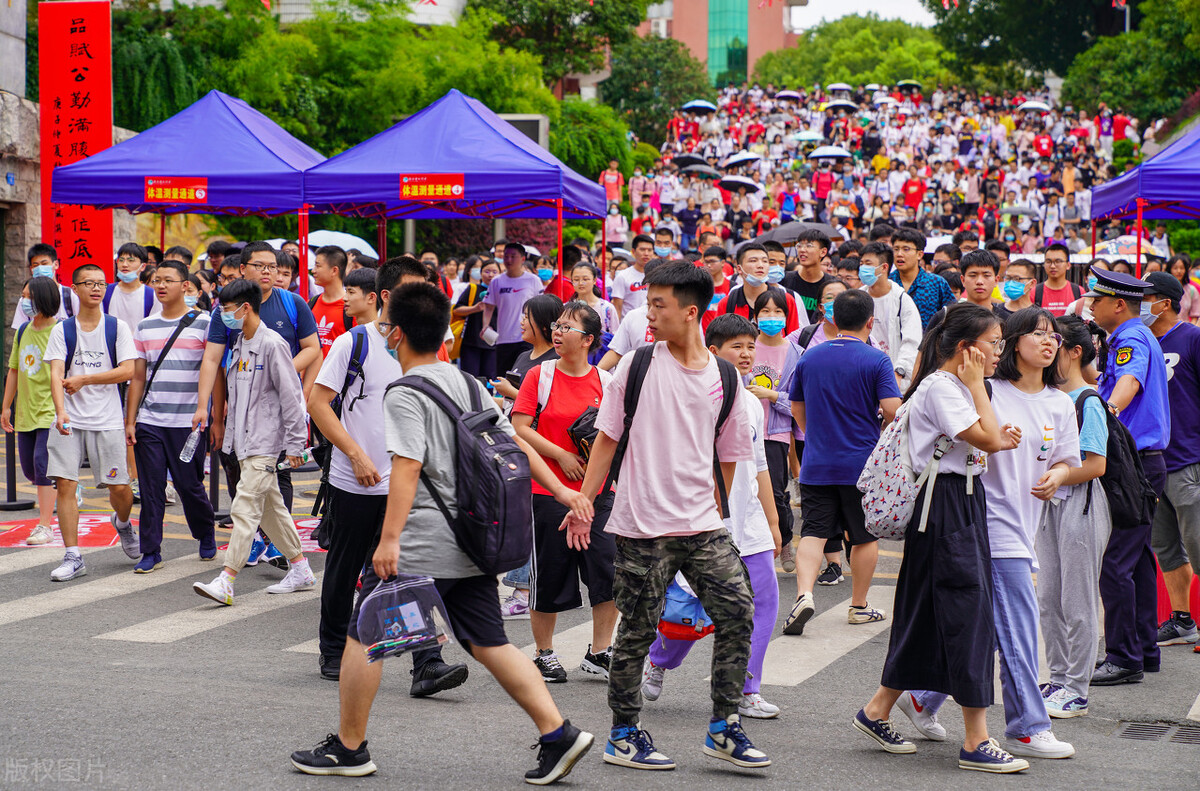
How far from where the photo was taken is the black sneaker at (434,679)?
5688mm

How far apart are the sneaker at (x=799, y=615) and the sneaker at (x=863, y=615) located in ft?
1.22

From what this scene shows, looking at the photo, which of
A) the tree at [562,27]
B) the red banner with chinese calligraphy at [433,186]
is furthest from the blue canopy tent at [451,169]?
the tree at [562,27]

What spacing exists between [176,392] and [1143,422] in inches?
231

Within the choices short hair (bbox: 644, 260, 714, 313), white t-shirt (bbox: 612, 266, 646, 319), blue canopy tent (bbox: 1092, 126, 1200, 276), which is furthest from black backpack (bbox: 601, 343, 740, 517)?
white t-shirt (bbox: 612, 266, 646, 319)

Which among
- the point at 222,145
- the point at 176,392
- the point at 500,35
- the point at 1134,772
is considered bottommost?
the point at 1134,772

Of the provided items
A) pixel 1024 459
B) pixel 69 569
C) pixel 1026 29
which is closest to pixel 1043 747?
pixel 1024 459

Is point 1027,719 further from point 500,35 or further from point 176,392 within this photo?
point 500,35

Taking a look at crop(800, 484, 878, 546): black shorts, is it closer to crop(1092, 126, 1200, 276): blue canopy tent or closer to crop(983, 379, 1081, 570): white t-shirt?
crop(983, 379, 1081, 570): white t-shirt

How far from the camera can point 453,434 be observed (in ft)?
15.5

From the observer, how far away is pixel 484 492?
463 cm

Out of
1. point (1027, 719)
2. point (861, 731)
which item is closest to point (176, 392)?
point (861, 731)

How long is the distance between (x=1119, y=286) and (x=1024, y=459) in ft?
6.26

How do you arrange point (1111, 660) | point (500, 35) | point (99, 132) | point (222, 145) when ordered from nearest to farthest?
point (1111, 660) < point (222, 145) < point (99, 132) < point (500, 35)

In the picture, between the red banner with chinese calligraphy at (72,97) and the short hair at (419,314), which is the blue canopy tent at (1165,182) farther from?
the red banner with chinese calligraphy at (72,97)
